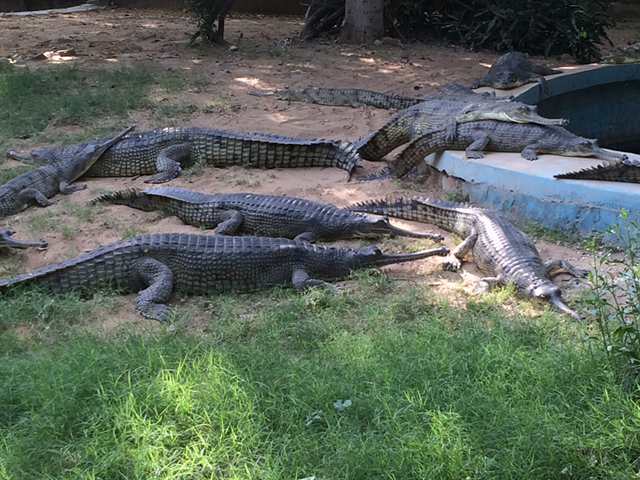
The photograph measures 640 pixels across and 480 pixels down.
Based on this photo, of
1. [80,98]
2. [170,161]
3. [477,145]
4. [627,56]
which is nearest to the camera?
[477,145]

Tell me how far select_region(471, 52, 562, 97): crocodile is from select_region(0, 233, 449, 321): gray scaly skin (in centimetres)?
512

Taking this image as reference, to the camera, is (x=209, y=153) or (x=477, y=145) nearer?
(x=477, y=145)

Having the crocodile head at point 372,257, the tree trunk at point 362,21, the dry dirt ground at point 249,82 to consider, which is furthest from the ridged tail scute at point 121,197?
the tree trunk at point 362,21

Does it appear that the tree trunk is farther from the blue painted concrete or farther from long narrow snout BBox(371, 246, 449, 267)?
long narrow snout BBox(371, 246, 449, 267)

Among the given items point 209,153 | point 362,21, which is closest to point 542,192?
point 209,153

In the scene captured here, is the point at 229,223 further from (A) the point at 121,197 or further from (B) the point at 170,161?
(B) the point at 170,161

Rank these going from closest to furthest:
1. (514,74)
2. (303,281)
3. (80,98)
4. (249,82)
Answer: (303,281), (80,98), (514,74), (249,82)

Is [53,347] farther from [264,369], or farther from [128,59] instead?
[128,59]

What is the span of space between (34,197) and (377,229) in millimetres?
3441

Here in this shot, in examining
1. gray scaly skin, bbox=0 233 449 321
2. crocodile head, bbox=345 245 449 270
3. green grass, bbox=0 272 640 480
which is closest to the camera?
green grass, bbox=0 272 640 480

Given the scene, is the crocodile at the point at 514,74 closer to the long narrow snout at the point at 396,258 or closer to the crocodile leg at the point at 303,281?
the long narrow snout at the point at 396,258

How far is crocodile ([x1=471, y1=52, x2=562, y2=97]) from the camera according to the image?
8984mm

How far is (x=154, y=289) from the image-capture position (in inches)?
175

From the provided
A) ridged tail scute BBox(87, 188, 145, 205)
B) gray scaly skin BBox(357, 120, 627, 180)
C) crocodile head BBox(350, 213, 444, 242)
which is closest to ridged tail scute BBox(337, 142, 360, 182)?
gray scaly skin BBox(357, 120, 627, 180)
